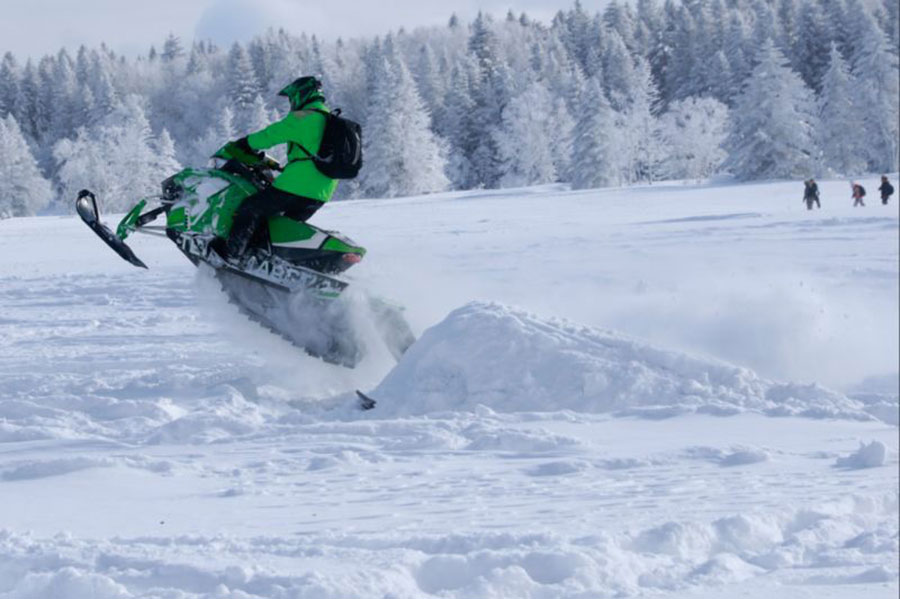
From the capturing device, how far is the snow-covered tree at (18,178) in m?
64.5

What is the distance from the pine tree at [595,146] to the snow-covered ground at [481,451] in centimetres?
4662

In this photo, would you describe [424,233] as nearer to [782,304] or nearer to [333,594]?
[782,304]

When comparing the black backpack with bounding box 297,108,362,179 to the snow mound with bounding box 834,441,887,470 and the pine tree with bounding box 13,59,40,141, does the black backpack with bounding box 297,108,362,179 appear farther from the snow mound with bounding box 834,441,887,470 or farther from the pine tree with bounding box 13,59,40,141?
the pine tree with bounding box 13,59,40,141

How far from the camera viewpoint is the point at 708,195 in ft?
122

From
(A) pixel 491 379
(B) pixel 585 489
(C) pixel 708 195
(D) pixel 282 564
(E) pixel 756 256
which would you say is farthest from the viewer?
(C) pixel 708 195

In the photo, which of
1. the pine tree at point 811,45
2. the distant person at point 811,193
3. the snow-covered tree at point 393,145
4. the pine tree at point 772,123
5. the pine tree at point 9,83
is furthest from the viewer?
the pine tree at point 9,83

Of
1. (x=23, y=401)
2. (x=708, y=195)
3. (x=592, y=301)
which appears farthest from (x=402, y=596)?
(x=708, y=195)

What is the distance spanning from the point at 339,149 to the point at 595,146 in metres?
50.6

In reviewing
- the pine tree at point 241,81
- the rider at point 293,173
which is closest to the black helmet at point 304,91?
the rider at point 293,173

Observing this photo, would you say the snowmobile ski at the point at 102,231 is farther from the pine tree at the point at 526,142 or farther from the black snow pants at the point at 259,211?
the pine tree at the point at 526,142

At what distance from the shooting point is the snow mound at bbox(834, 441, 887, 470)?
4617 millimetres

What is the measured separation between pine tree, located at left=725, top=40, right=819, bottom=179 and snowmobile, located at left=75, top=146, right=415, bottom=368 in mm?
25365

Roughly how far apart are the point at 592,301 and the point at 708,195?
29470 mm

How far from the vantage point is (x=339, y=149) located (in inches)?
289
